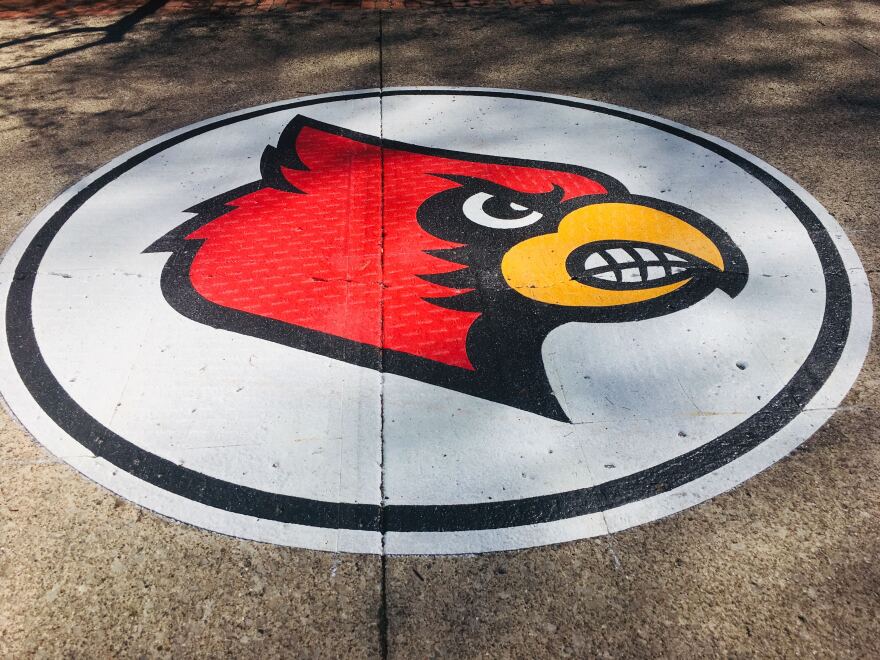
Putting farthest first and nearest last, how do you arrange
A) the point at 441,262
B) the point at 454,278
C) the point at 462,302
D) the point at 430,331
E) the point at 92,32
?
1. the point at 92,32
2. the point at 441,262
3. the point at 454,278
4. the point at 462,302
5. the point at 430,331

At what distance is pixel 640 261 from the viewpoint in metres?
3.73

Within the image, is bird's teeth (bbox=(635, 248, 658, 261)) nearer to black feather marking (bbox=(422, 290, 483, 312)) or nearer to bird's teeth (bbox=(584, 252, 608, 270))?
bird's teeth (bbox=(584, 252, 608, 270))

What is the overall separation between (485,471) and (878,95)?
4672mm

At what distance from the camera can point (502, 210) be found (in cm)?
416

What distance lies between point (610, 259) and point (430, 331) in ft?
3.54

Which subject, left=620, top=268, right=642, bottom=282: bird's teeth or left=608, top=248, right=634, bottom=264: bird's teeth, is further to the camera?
left=608, top=248, right=634, bottom=264: bird's teeth

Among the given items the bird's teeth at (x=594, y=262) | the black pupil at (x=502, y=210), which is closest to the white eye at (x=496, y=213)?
the black pupil at (x=502, y=210)

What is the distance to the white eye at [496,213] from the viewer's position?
405 cm

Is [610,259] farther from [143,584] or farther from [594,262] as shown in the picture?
[143,584]

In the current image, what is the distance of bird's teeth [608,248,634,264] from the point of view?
374cm

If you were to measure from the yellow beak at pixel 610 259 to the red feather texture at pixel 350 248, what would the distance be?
0.32 m

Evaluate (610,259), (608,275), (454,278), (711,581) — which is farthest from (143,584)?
(610,259)

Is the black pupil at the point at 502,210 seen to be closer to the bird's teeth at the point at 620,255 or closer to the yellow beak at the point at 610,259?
the yellow beak at the point at 610,259

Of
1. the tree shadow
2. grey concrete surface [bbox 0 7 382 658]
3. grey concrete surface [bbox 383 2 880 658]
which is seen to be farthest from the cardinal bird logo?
the tree shadow
